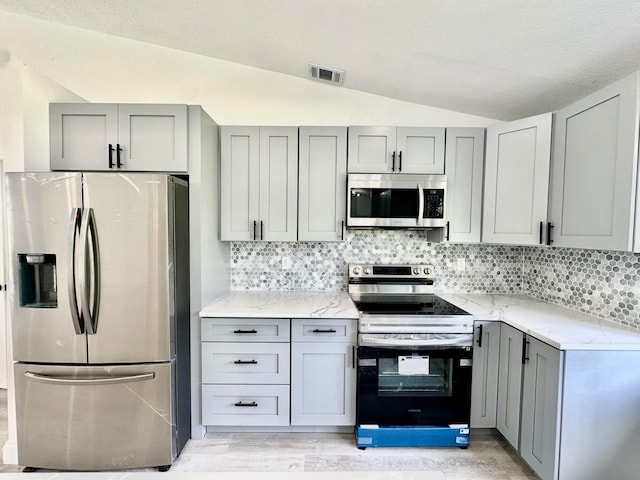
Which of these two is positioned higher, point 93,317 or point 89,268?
point 89,268

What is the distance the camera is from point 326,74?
2.45 metres

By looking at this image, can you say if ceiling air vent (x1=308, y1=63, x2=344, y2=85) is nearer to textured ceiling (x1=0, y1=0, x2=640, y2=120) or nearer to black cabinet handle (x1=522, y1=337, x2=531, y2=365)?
textured ceiling (x1=0, y1=0, x2=640, y2=120)

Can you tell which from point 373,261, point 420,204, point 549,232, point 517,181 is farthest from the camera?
point 373,261

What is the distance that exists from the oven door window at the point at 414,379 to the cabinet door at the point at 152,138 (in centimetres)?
191

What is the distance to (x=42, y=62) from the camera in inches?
100

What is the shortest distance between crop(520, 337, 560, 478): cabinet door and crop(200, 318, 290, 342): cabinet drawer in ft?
4.88

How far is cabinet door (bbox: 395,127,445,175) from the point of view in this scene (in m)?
2.42

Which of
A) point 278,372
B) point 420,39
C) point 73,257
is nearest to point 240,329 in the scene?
point 278,372

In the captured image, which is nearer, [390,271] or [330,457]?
[330,457]

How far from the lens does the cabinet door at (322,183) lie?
242cm

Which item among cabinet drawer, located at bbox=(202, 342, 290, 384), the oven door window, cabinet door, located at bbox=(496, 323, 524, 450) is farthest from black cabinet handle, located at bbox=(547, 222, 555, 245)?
cabinet drawer, located at bbox=(202, 342, 290, 384)

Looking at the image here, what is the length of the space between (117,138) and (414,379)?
2571mm

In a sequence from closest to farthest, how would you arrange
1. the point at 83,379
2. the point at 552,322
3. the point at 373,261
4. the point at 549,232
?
the point at 83,379 → the point at 552,322 → the point at 549,232 → the point at 373,261

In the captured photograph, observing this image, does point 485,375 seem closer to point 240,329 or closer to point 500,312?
point 500,312
